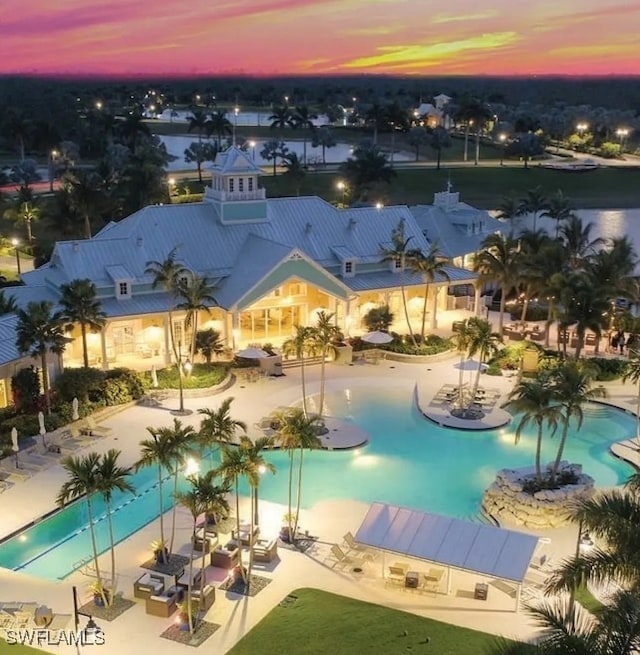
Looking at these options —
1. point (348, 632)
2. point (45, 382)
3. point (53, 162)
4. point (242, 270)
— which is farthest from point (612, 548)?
point (53, 162)

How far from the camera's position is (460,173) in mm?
117312

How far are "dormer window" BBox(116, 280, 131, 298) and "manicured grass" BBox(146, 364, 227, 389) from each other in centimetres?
483

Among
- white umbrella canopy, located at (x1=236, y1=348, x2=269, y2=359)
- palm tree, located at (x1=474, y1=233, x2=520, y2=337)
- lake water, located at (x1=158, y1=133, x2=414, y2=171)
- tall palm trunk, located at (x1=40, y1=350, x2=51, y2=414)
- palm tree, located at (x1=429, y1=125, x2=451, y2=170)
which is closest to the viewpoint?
tall palm trunk, located at (x1=40, y1=350, x2=51, y2=414)

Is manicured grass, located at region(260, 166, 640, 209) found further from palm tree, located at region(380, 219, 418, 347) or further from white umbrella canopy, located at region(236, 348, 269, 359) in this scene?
white umbrella canopy, located at region(236, 348, 269, 359)

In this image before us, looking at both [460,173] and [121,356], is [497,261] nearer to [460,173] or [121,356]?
[121,356]

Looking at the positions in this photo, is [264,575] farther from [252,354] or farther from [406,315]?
[406,315]

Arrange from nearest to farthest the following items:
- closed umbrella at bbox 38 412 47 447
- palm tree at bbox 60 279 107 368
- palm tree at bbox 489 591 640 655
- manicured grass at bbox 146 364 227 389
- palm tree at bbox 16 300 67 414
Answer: palm tree at bbox 489 591 640 655 < closed umbrella at bbox 38 412 47 447 < palm tree at bbox 16 300 67 414 < palm tree at bbox 60 279 107 368 < manicured grass at bbox 146 364 227 389

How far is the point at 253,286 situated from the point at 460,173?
7869cm

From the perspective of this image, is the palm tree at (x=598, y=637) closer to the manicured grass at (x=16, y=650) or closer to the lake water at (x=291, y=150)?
the manicured grass at (x=16, y=650)

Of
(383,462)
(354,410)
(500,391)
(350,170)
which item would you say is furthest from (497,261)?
(350,170)

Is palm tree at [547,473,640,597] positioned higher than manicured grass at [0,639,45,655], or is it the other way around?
palm tree at [547,473,640,597]

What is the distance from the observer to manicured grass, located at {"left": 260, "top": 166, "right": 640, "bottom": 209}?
104m

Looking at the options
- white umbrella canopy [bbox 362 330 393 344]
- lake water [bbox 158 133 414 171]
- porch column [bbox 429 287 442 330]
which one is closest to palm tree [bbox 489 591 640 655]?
white umbrella canopy [bbox 362 330 393 344]

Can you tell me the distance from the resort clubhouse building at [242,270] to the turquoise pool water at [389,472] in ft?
25.7
